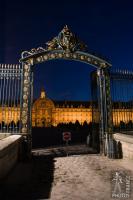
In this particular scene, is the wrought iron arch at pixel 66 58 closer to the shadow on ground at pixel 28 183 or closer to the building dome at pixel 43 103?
the shadow on ground at pixel 28 183

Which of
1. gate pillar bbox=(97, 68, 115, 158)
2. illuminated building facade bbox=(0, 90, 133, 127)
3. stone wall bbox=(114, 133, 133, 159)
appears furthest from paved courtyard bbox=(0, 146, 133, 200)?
illuminated building facade bbox=(0, 90, 133, 127)

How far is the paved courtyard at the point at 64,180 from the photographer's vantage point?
5.72 metres

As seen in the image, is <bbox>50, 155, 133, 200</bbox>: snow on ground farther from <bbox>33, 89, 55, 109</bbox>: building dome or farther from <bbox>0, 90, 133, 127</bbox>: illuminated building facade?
<bbox>33, 89, 55, 109</bbox>: building dome

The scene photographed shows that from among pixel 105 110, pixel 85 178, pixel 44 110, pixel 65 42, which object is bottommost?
pixel 85 178

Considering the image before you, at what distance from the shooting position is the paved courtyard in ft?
18.8

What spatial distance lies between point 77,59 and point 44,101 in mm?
68644

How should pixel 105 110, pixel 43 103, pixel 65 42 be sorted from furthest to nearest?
pixel 43 103 → pixel 105 110 → pixel 65 42

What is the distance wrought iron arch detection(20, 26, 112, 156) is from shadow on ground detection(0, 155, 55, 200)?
2.63 m

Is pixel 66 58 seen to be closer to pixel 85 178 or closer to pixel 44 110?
pixel 85 178

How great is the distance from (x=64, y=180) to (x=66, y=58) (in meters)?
6.73

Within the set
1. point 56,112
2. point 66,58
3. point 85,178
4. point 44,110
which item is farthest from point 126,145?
point 56,112

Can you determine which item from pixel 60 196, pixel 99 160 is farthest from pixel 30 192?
pixel 99 160

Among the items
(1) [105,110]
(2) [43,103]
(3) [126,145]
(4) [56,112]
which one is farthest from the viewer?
(4) [56,112]

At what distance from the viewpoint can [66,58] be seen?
39.3 feet
